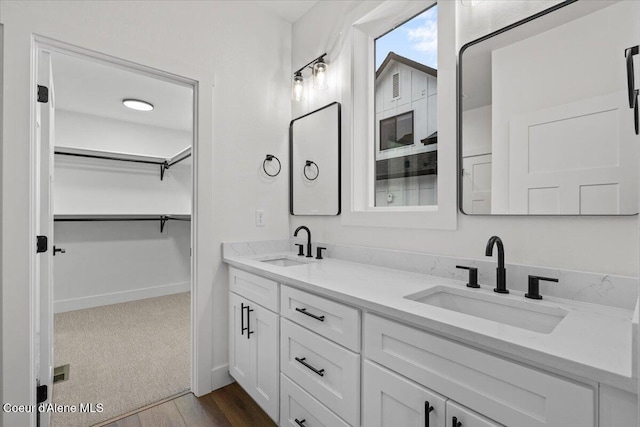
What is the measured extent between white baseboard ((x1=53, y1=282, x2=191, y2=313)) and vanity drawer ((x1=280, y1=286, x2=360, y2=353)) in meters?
3.37

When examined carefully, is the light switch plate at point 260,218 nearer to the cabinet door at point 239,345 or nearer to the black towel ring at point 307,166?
the black towel ring at point 307,166

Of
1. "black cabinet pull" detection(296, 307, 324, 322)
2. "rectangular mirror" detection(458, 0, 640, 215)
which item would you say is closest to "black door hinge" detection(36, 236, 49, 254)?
"black cabinet pull" detection(296, 307, 324, 322)

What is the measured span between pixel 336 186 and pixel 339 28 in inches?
42.6

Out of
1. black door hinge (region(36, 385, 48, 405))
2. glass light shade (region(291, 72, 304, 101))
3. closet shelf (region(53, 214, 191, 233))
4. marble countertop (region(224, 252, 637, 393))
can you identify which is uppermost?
glass light shade (region(291, 72, 304, 101))

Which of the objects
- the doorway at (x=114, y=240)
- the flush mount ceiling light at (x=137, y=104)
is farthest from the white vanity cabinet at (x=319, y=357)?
the flush mount ceiling light at (x=137, y=104)

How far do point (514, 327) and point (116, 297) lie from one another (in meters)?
4.41

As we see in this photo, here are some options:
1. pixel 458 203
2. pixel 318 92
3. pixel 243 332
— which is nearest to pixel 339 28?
pixel 318 92

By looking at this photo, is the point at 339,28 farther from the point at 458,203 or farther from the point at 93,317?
the point at 93,317

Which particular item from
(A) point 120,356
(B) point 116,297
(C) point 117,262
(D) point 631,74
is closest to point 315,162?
(D) point 631,74

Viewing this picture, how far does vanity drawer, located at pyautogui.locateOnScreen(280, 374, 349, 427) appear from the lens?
129 cm

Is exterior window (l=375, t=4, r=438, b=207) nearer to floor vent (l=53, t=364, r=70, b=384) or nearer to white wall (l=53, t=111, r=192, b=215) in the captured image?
floor vent (l=53, t=364, r=70, b=384)

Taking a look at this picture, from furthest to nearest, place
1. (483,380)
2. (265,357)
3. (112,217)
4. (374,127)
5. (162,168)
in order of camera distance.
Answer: (162,168)
(112,217)
(374,127)
(265,357)
(483,380)

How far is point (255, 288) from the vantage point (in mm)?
1770

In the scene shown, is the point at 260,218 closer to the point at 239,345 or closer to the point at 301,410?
the point at 239,345
